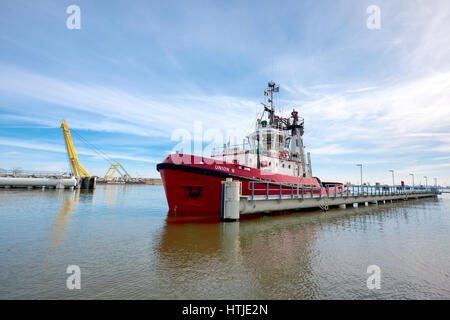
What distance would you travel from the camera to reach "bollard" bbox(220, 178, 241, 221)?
12.8 m

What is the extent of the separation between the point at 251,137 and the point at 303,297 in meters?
17.0

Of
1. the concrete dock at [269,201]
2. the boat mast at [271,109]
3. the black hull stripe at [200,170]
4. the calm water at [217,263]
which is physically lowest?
the calm water at [217,263]

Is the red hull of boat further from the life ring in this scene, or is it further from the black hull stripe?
the life ring

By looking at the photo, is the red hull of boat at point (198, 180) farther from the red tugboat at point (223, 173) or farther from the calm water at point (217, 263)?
the calm water at point (217, 263)

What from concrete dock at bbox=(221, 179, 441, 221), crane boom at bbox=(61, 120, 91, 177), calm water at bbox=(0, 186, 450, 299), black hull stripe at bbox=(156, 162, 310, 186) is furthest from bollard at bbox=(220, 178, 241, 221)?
crane boom at bbox=(61, 120, 91, 177)

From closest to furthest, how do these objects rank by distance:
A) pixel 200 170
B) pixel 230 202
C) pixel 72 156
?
pixel 230 202 < pixel 200 170 < pixel 72 156

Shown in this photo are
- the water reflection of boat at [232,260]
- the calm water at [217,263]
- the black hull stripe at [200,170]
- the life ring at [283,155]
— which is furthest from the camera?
the life ring at [283,155]

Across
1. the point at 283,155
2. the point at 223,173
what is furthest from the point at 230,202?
the point at 283,155

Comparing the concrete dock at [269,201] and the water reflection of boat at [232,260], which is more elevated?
the concrete dock at [269,201]

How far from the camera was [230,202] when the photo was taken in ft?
42.2

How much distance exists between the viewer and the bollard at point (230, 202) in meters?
12.8

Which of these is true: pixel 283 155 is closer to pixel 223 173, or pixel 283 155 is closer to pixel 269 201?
pixel 269 201

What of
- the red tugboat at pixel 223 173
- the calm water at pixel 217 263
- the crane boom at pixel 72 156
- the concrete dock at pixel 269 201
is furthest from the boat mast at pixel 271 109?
the crane boom at pixel 72 156
